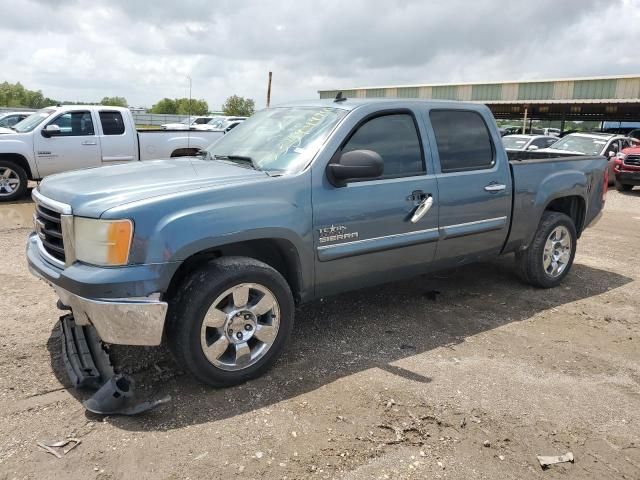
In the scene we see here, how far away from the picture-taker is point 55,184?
3.74 meters

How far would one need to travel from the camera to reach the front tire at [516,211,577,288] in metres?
5.54

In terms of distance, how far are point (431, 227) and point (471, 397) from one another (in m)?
1.44

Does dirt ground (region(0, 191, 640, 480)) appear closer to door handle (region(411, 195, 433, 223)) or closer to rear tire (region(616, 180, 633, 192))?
door handle (region(411, 195, 433, 223))

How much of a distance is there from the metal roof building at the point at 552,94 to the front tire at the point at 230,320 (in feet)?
85.5

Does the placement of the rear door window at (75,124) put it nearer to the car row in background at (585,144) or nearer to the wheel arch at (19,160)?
the wheel arch at (19,160)

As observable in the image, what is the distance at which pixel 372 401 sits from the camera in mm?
3410

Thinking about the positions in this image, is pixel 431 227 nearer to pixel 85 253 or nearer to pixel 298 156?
pixel 298 156

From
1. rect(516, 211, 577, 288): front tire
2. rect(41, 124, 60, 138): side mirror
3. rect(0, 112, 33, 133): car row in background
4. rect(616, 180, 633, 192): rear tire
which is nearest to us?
rect(516, 211, 577, 288): front tire

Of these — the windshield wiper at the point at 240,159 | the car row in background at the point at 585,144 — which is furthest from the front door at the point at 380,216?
the car row in background at the point at 585,144

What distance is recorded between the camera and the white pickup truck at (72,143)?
10531mm

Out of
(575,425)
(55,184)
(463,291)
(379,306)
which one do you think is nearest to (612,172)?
(463,291)

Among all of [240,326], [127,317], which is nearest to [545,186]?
[240,326]

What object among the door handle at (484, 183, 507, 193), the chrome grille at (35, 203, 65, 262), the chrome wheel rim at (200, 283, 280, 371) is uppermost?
the door handle at (484, 183, 507, 193)

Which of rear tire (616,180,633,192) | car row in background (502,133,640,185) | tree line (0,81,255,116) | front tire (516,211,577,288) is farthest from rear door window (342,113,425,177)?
tree line (0,81,255,116)
